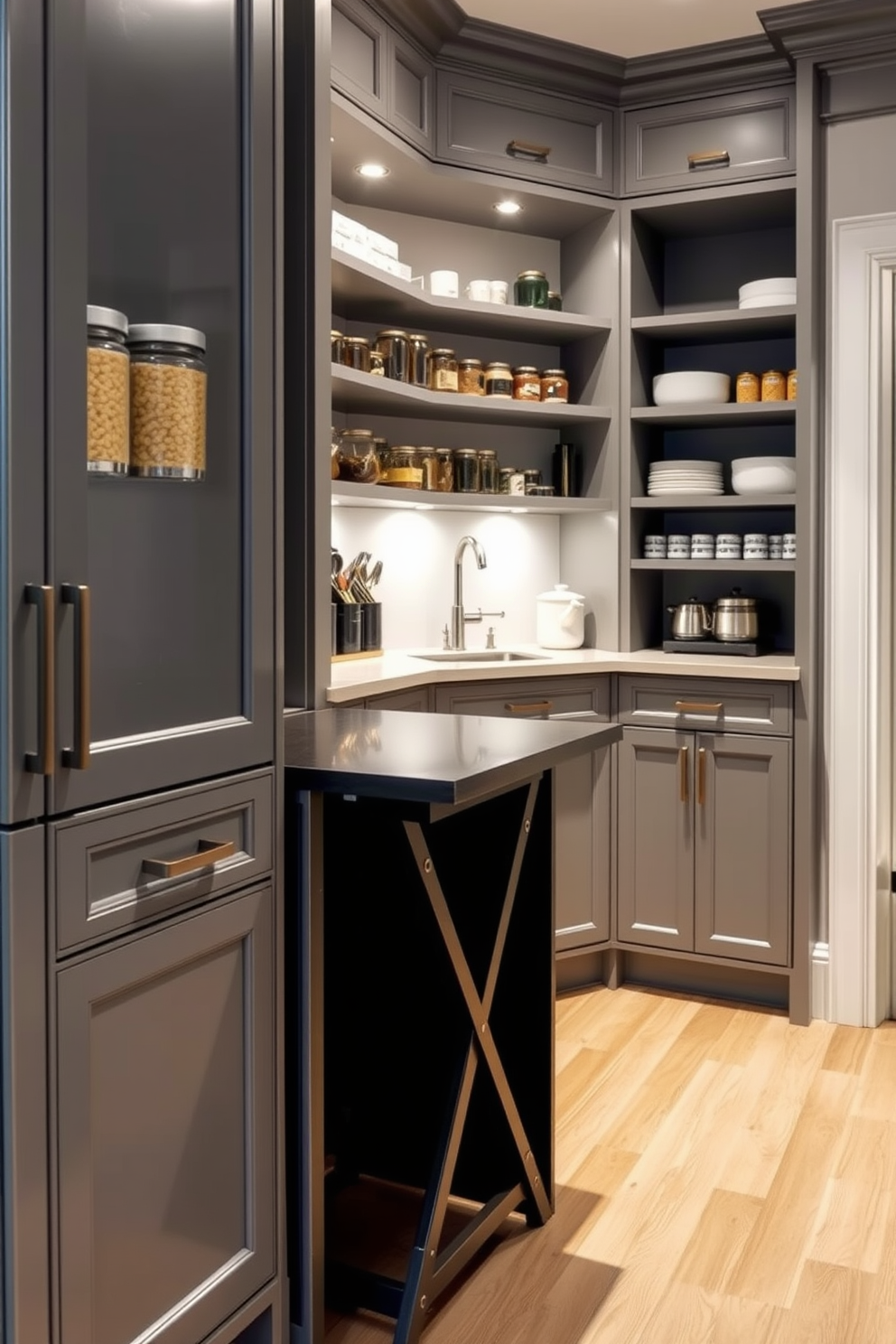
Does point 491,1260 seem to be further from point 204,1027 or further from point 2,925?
point 2,925

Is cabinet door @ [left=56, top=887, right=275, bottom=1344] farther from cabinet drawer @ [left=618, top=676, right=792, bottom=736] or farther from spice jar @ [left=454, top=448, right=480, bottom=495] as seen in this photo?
spice jar @ [left=454, top=448, right=480, bottom=495]

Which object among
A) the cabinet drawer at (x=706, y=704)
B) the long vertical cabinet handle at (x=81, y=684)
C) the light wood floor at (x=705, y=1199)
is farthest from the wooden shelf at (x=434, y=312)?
the light wood floor at (x=705, y=1199)

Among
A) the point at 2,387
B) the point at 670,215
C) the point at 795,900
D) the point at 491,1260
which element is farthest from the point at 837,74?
the point at 491,1260

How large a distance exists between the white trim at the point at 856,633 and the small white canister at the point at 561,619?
0.79 meters

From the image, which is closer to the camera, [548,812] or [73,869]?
[73,869]

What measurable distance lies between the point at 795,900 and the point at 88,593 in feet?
8.54

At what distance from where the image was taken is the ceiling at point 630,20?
3229 mm

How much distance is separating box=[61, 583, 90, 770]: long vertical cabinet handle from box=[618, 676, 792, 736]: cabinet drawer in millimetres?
2417

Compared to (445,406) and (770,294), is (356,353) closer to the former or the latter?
(445,406)

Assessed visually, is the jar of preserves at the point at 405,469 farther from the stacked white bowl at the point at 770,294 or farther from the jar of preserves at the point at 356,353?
the stacked white bowl at the point at 770,294

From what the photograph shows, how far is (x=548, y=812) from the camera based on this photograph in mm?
2279

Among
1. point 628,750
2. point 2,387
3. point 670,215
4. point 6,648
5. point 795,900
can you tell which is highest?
point 670,215

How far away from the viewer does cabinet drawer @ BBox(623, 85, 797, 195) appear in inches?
137

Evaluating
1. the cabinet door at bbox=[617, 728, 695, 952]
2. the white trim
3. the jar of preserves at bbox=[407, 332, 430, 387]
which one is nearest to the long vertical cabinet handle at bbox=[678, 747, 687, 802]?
the cabinet door at bbox=[617, 728, 695, 952]
